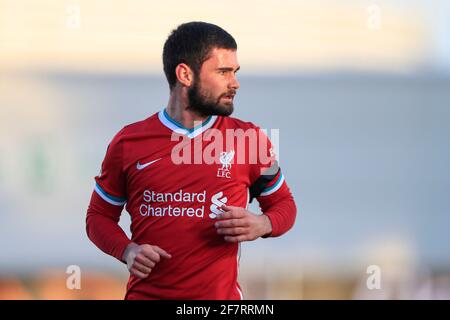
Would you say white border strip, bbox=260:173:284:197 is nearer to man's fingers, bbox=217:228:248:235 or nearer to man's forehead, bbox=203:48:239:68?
man's fingers, bbox=217:228:248:235

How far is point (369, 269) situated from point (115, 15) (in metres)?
2.97

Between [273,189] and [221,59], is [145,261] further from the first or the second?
[221,59]

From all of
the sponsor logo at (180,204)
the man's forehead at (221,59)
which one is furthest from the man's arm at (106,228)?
the man's forehead at (221,59)

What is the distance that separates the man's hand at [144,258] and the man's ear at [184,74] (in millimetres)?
632

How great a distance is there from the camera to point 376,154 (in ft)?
21.2

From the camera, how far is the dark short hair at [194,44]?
2.66 meters

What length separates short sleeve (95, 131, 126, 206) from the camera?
270 centimetres

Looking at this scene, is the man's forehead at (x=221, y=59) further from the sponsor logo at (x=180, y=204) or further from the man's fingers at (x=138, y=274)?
the man's fingers at (x=138, y=274)

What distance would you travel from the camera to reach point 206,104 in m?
2.65

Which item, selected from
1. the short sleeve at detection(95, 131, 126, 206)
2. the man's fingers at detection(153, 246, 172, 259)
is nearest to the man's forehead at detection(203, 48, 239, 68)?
the short sleeve at detection(95, 131, 126, 206)

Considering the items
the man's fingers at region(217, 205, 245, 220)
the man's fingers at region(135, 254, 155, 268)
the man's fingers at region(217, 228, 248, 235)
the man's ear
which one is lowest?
the man's fingers at region(135, 254, 155, 268)

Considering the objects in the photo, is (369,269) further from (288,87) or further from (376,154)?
(288,87)

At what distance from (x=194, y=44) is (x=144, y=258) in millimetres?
799

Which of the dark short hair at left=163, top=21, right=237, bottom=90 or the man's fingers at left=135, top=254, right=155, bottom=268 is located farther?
the dark short hair at left=163, top=21, right=237, bottom=90
